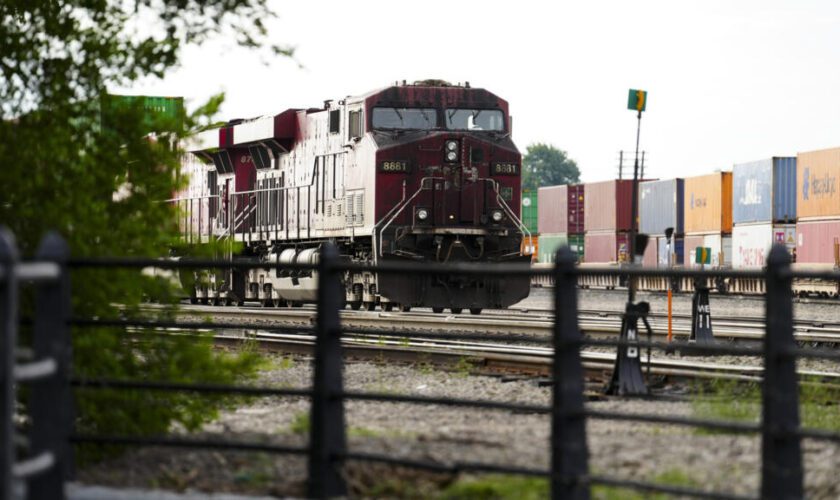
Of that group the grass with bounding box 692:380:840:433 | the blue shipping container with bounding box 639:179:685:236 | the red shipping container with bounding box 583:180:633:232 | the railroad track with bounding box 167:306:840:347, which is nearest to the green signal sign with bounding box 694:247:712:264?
the blue shipping container with bounding box 639:179:685:236

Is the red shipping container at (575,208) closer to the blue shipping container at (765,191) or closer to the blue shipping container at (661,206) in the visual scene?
the blue shipping container at (661,206)

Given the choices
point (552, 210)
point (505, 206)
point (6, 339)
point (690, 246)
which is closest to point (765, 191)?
point (690, 246)

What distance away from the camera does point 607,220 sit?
59.6 m

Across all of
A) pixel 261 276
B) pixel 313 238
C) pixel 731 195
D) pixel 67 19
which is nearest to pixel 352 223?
pixel 313 238

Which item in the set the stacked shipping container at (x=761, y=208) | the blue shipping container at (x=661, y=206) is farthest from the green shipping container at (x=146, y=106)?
the blue shipping container at (x=661, y=206)

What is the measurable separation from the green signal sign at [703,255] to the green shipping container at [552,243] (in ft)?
36.9

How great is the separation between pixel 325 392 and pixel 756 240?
142 feet

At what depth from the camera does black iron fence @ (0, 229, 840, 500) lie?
5.09 m

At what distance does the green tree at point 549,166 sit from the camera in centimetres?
17725

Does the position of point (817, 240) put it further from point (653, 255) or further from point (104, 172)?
point (104, 172)

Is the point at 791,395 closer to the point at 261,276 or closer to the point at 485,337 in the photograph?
the point at 485,337

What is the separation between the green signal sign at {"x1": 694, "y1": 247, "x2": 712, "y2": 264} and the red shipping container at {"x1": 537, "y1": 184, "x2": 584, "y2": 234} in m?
11.4

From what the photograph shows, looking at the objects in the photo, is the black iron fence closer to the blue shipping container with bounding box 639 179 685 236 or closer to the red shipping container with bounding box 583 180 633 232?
the blue shipping container with bounding box 639 179 685 236

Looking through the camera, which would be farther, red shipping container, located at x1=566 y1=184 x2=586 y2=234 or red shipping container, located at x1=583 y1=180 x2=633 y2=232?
red shipping container, located at x1=566 y1=184 x2=586 y2=234
